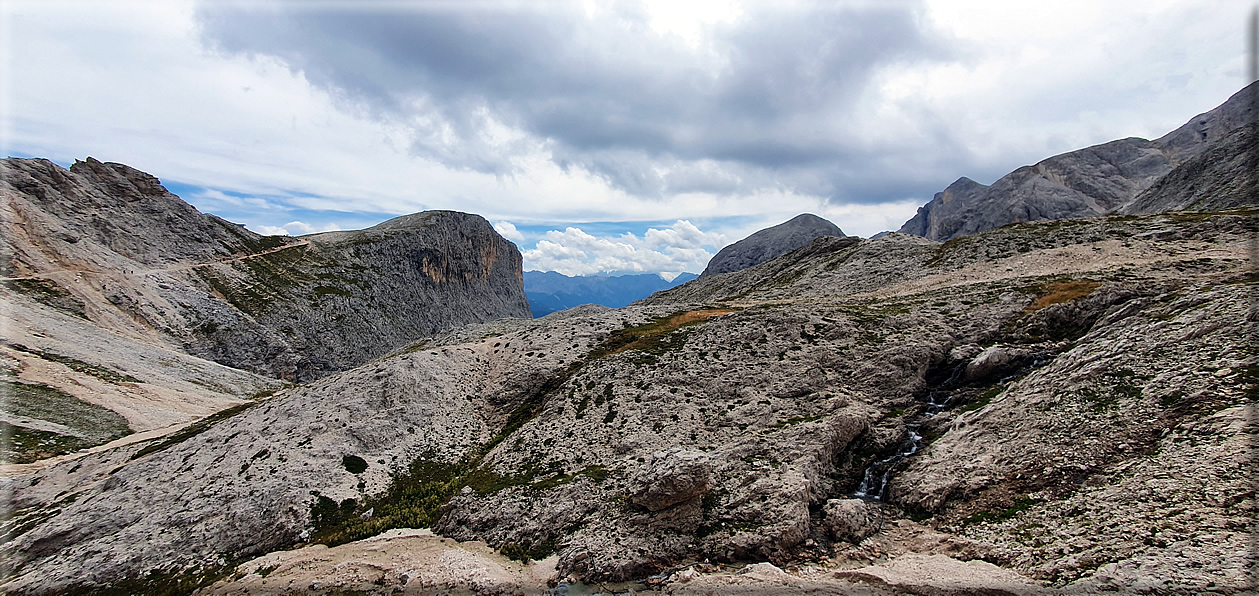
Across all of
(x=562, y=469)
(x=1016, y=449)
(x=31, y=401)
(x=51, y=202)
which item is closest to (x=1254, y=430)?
(x=1016, y=449)

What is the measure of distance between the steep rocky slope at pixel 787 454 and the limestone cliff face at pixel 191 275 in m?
67.3

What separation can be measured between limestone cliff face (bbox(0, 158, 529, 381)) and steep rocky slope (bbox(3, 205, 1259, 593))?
221ft

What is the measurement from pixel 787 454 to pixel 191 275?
137294mm

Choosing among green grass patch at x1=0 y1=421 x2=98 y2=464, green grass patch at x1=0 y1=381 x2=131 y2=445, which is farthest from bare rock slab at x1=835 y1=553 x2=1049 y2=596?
green grass patch at x1=0 y1=381 x2=131 y2=445

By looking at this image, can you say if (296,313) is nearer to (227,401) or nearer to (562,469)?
(227,401)

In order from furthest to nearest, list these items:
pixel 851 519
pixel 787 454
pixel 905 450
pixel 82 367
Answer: pixel 82 367, pixel 905 450, pixel 787 454, pixel 851 519

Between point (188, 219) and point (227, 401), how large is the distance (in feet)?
301

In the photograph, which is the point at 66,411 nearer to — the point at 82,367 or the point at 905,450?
the point at 82,367

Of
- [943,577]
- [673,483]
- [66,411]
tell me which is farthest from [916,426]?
[66,411]

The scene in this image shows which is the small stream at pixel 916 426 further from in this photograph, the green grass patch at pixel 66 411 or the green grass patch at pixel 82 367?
the green grass patch at pixel 82 367

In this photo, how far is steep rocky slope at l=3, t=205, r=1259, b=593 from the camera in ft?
70.7

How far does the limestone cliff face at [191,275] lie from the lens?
278 feet

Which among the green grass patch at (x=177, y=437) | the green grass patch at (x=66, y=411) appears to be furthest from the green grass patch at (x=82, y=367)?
the green grass patch at (x=177, y=437)

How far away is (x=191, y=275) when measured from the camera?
110 meters
